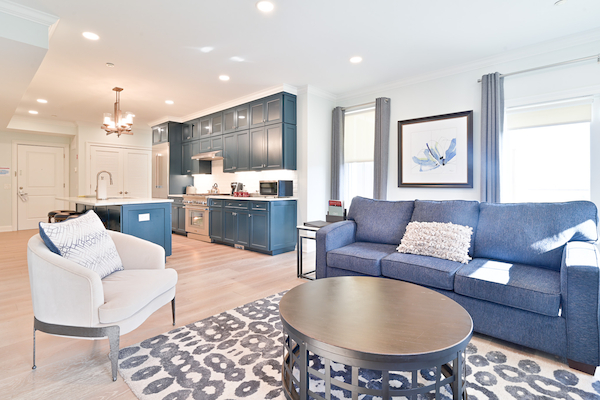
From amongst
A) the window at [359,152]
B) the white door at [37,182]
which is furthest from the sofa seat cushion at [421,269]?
the white door at [37,182]

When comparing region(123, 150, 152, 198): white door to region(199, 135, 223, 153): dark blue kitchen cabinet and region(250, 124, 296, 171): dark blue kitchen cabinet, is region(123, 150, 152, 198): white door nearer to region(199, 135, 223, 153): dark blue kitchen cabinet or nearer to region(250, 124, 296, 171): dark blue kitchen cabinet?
region(199, 135, 223, 153): dark blue kitchen cabinet

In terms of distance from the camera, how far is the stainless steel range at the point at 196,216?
19.8ft

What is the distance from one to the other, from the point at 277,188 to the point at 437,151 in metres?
2.50

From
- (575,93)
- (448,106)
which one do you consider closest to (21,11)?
(448,106)

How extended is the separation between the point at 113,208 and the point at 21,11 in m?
2.14

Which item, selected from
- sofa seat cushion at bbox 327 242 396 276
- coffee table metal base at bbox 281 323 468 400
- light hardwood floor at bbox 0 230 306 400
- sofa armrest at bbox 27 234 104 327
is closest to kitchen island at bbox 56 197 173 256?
light hardwood floor at bbox 0 230 306 400

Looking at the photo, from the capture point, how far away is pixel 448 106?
4215 millimetres

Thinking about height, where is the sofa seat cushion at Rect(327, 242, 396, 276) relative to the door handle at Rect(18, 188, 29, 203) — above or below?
below

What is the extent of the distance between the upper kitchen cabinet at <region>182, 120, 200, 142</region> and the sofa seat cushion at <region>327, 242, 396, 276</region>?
195 inches

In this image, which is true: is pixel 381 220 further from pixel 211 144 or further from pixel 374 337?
pixel 211 144

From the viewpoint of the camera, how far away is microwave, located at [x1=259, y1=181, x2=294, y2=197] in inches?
201

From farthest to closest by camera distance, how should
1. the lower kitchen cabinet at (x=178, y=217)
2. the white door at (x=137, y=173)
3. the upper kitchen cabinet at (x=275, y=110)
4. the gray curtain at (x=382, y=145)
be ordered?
the white door at (x=137, y=173) < the lower kitchen cabinet at (x=178, y=217) < the upper kitchen cabinet at (x=275, y=110) < the gray curtain at (x=382, y=145)

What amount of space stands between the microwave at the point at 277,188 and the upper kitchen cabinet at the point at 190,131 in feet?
7.94

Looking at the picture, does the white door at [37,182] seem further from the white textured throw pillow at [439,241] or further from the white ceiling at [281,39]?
the white textured throw pillow at [439,241]
